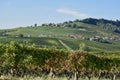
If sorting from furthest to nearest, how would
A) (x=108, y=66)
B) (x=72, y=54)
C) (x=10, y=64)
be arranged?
(x=108, y=66) < (x=72, y=54) < (x=10, y=64)

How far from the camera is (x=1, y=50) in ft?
121

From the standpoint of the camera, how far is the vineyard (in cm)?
3659

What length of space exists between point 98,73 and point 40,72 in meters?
7.27

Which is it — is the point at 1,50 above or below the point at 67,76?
above

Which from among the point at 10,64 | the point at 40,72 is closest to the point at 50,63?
the point at 40,72

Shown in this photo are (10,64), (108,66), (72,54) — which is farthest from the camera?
(108,66)

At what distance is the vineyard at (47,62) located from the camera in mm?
36594

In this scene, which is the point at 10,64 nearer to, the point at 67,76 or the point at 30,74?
the point at 30,74

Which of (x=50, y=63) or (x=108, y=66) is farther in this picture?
(x=108, y=66)

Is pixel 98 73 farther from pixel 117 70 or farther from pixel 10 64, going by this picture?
pixel 10 64

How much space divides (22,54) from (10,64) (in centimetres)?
213

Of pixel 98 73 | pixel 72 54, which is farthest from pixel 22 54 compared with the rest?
pixel 98 73

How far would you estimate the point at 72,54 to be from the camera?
3847cm

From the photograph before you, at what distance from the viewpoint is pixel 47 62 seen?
39.0m
